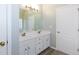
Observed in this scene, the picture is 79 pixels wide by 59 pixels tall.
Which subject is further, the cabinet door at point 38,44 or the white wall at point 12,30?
the cabinet door at point 38,44

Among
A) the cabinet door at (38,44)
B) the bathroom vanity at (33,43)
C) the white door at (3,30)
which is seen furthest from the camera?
the cabinet door at (38,44)

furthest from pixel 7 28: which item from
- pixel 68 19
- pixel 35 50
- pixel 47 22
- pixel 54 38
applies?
pixel 68 19

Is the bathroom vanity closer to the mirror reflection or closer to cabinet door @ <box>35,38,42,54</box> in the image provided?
cabinet door @ <box>35,38,42,54</box>

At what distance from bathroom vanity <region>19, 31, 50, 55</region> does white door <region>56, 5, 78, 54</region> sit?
0.72ft

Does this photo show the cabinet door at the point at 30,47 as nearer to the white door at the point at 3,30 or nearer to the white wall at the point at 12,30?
the white wall at the point at 12,30

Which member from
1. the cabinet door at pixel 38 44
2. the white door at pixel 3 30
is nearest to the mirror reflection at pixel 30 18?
the cabinet door at pixel 38 44

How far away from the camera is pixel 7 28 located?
119 centimetres

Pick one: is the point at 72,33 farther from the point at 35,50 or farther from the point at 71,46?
the point at 35,50

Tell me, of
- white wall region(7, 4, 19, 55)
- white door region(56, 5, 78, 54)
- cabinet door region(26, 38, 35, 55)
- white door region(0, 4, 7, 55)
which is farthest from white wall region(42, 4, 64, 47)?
white door region(0, 4, 7, 55)

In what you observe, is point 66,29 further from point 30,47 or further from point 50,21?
point 30,47

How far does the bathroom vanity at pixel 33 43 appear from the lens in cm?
141

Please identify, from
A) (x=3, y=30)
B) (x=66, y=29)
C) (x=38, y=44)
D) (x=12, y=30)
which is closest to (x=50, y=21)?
(x=66, y=29)

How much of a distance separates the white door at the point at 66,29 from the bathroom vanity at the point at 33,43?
0.22 metres

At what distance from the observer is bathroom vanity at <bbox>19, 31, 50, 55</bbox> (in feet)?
4.62
